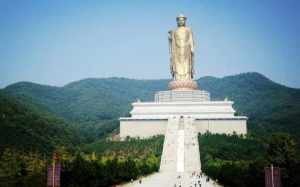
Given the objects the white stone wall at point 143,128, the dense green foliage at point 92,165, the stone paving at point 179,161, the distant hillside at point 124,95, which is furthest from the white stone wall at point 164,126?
the distant hillside at point 124,95

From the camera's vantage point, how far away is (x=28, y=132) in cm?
3372

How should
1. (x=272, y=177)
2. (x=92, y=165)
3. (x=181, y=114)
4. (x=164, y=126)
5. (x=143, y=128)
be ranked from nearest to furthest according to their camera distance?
(x=272, y=177) → (x=92, y=165) → (x=164, y=126) → (x=143, y=128) → (x=181, y=114)

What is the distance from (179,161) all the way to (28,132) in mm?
9418

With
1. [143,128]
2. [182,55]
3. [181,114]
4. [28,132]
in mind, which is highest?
[182,55]

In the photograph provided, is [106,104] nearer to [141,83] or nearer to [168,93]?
[141,83]

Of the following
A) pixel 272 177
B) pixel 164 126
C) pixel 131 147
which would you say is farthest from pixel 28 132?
pixel 272 177

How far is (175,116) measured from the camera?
35.6 m

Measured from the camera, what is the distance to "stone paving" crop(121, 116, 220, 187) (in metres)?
23.1

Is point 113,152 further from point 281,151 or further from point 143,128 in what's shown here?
point 281,151

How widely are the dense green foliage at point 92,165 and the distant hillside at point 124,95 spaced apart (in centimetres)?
2643

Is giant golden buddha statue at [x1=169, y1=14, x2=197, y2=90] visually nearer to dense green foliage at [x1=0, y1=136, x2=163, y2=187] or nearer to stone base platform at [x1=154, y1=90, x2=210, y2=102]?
stone base platform at [x1=154, y1=90, x2=210, y2=102]

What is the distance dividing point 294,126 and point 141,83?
66.3 m

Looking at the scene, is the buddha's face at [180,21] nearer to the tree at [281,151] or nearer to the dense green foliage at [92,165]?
the dense green foliage at [92,165]

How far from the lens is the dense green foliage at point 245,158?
68.6 feet
